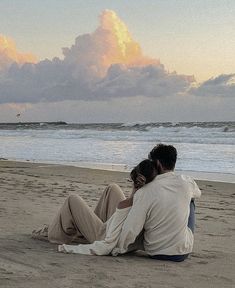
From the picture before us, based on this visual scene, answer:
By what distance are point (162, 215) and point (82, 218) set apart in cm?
86

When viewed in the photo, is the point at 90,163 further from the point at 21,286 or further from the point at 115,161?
the point at 21,286

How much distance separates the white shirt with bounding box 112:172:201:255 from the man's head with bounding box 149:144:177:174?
0.22 ft

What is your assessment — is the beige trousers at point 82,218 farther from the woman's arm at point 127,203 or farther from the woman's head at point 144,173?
the woman's head at point 144,173

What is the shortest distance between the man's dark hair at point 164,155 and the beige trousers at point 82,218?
0.73 m

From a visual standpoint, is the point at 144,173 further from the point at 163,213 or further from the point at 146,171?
the point at 163,213

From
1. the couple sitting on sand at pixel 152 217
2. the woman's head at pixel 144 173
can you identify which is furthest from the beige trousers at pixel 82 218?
the woman's head at pixel 144 173

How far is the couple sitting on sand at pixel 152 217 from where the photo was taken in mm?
4602

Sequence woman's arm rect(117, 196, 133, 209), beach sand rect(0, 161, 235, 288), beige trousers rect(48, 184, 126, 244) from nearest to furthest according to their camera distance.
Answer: beach sand rect(0, 161, 235, 288) < woman's arm rect(117, 196, 133, 209) < beige trousers rect(48, 184, 126, 244)

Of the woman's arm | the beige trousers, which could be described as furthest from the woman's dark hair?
the beige trousers

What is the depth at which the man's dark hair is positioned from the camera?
461 centimetres

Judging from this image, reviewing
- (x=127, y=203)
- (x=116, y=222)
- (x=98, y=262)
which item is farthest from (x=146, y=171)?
(x=98, y=262)

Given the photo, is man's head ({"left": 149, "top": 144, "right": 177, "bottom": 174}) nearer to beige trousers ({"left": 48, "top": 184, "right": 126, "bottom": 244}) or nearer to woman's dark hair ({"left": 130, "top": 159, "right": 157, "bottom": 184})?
woman's dark hair ({"left": 130, "top": 159, "right": 157, "bottom": 184})

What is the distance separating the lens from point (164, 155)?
4.64 metres

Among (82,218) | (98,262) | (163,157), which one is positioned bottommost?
(98,262)
